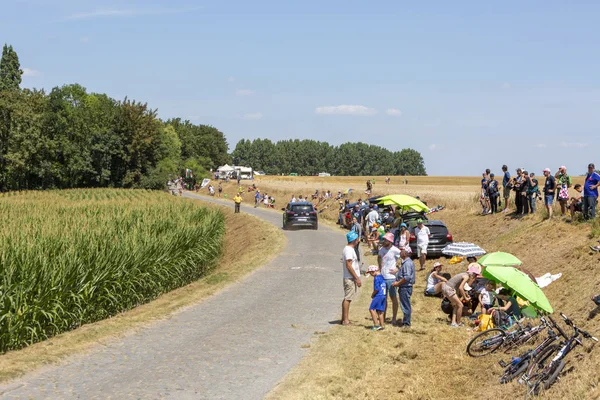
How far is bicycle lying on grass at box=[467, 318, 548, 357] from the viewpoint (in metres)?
10.9

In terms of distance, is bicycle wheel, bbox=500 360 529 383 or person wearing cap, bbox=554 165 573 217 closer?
bicycle wheel, bbox=500 360 529 383

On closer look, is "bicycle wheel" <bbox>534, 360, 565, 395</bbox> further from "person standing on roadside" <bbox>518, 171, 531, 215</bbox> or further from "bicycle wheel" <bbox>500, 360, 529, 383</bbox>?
"person standing on roadside" <bbox>518, 171, 531, 215</bbox>

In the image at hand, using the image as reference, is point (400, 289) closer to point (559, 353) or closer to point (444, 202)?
point (559, 353)

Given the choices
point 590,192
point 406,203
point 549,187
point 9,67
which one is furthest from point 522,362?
point 9,67

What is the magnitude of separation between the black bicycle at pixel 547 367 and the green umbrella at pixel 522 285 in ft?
4.52

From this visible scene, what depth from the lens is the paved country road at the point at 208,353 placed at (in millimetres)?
9516

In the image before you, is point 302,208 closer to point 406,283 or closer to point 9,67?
point 406,283

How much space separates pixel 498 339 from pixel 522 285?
1.00 metres

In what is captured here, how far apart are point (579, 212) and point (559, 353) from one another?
47.8 feet

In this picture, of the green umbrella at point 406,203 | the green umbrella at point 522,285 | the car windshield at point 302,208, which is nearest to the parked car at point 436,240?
the green umbrella at point 406,203

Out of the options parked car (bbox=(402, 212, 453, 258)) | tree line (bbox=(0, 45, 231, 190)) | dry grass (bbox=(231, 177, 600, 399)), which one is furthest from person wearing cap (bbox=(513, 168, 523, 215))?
tree line (bbox=(0, 45, 231, 190))

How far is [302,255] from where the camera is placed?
2733cm

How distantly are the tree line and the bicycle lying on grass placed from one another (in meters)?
68.9

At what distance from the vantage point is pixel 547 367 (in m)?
8.93
